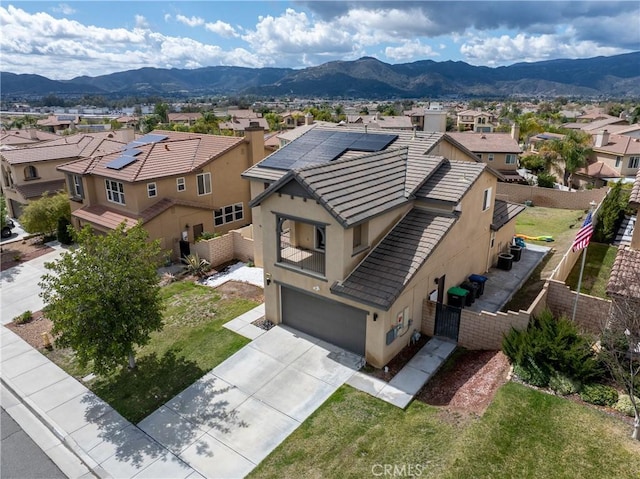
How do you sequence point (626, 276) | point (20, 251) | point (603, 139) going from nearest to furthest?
point (626, 276)
point (20, 251)
point (603, 139)

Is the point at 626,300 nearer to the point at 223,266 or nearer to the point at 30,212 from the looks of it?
the point at 223,266

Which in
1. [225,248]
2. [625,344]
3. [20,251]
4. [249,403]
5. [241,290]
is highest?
[625,344]

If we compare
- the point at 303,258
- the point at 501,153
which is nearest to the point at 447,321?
the point at 303,258

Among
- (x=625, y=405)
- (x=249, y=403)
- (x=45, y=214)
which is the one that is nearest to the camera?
(x=625, y=405)

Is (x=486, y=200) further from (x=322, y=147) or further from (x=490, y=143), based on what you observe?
(x=490, y=143)

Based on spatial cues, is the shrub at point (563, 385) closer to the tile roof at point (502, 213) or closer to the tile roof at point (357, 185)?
the tile roof at point (357, 185)

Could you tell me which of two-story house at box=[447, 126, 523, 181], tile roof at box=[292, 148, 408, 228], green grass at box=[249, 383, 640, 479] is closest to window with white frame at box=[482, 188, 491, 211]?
tile roof at box=[292, 148, 408, 228]
